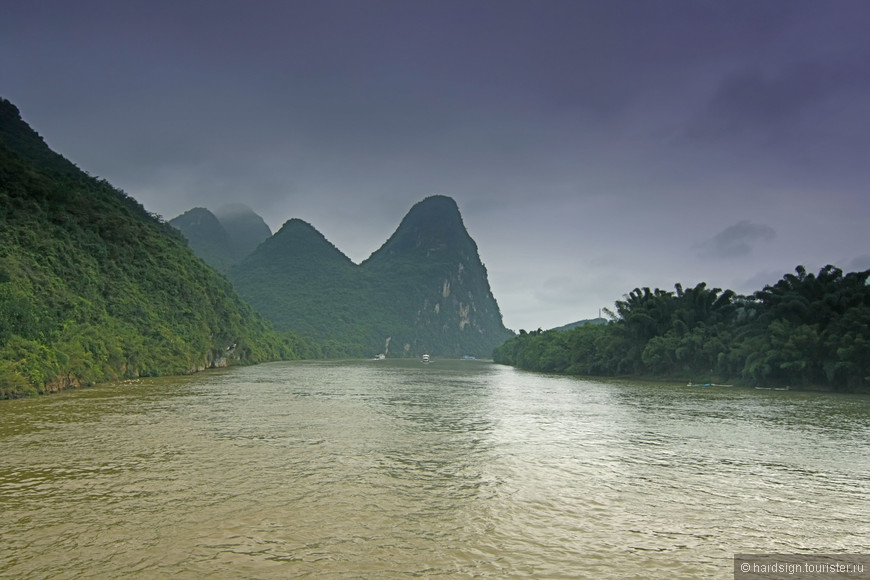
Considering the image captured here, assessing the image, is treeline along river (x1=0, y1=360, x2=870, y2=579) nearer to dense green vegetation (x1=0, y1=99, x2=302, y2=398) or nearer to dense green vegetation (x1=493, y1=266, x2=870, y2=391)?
dense green vegetation (x1=0, y1=99, x2=302, y2=398)

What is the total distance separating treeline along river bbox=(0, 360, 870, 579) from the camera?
281 inches

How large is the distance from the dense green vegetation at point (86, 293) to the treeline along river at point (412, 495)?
10.3 m

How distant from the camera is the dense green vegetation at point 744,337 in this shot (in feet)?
128

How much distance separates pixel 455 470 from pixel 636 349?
173ft

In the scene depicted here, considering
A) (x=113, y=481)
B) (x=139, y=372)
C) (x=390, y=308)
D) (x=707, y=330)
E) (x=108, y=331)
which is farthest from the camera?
Result: (x=390, y=308)

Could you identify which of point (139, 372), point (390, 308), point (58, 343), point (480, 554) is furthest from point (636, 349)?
point (390, 308)

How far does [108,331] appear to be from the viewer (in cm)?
4047

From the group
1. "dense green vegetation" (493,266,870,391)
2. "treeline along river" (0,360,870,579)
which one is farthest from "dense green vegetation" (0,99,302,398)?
"dense green vegetation" (493,266,870,391)

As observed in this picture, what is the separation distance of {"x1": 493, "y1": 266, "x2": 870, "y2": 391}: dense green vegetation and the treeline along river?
68.4 ft

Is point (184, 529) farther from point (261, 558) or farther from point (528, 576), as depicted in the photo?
point (528, 576)

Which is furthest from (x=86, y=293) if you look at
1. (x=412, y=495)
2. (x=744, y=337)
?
(x=744, y=337)

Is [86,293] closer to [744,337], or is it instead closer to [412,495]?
[412,495]

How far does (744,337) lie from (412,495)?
48305mm

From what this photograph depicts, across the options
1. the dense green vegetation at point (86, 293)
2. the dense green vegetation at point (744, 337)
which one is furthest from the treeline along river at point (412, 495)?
the dense green vegetation at point (744, 337)
